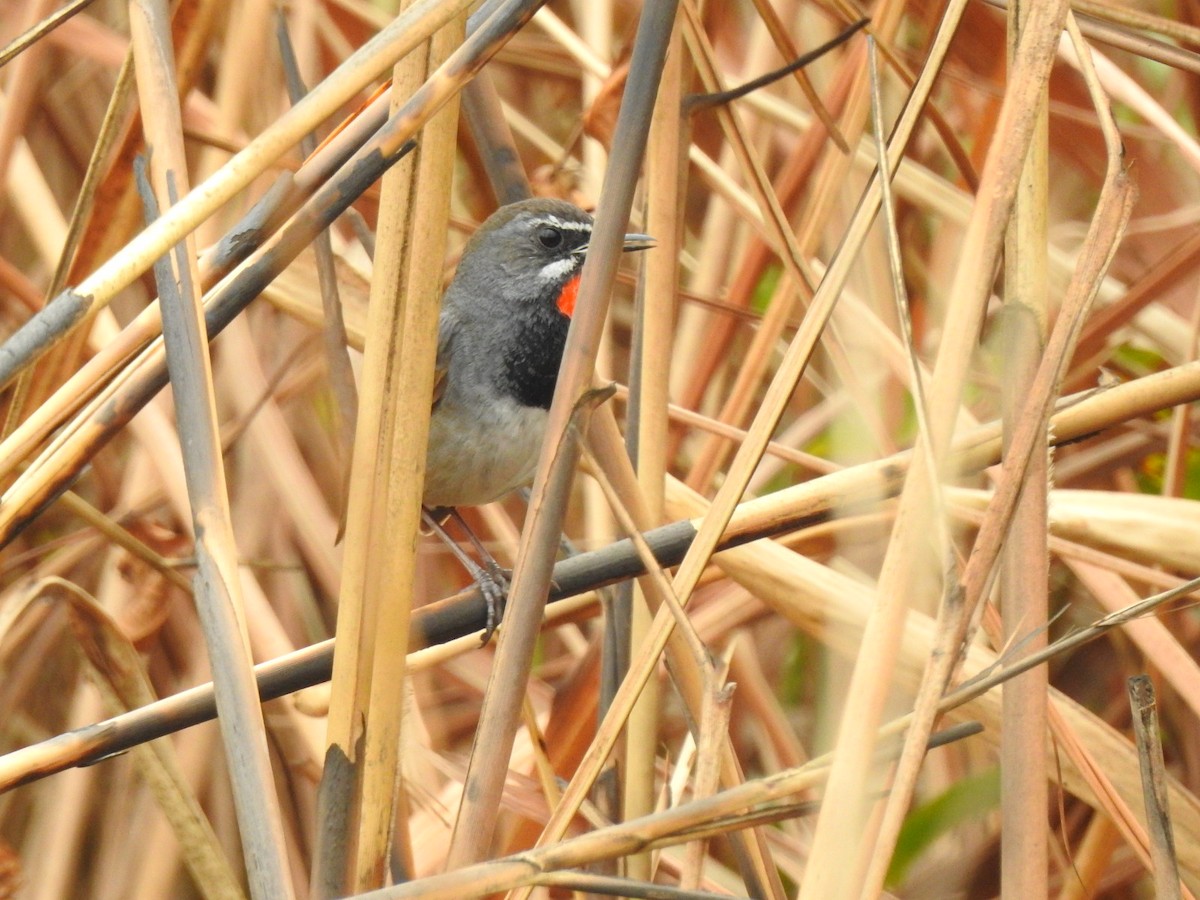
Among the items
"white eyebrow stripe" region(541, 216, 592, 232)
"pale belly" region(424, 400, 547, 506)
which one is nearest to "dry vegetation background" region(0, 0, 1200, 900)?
"pale belly" region(424, 400, 547, 506)

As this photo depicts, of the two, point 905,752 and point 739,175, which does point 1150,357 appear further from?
point 905,752

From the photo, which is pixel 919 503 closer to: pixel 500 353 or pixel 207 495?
pixel 207 495

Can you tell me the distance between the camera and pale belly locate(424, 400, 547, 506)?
2.96 metres

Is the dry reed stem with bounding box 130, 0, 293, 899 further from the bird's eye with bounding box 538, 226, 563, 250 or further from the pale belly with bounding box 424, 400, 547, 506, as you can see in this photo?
the bird's eye with bounding box 538, 226, 563, 250

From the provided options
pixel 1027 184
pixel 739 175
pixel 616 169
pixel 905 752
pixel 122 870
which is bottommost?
pixel 905 752

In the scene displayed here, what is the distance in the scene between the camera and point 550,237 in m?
3.19

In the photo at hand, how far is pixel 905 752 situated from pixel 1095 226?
2.10 feet

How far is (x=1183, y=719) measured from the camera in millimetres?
2975

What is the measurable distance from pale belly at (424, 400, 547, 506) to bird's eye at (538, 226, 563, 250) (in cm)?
45

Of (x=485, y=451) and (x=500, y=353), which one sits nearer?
(x=485, y=451)

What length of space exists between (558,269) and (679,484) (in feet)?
2.62

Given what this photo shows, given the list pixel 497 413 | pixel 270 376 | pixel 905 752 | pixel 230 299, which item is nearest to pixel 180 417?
pixel 230 299

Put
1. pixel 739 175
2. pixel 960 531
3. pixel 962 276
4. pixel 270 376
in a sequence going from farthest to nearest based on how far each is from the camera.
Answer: pixel 739 175 < pixel 270 376 < pixel 960 531 < pixel 962 276

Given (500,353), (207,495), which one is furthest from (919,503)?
(500,353)
